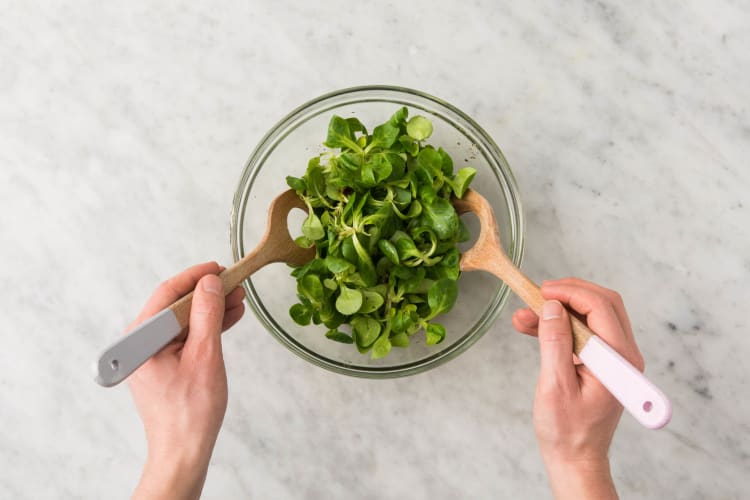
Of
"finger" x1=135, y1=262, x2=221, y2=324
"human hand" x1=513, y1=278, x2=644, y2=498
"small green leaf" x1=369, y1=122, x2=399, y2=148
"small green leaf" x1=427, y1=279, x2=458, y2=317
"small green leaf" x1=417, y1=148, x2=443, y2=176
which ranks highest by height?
"finger" x1=135, y1=262, x2=221, y2=324

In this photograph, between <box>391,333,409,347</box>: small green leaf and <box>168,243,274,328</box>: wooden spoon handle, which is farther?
<box>391,333,409,347</box>: small green leaf

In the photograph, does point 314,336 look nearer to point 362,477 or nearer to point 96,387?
point 362,477

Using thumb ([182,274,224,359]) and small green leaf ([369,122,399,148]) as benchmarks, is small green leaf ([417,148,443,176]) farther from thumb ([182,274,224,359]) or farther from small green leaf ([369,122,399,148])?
thumb ([182,274,224,359])

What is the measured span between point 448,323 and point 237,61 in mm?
631

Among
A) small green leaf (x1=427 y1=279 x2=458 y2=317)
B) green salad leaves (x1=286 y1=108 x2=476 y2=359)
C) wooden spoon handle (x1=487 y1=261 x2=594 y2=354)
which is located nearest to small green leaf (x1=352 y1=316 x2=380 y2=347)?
green salad leaves (x1=286 y1=108 x2=476 y2=359)

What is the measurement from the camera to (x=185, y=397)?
3.02 ft

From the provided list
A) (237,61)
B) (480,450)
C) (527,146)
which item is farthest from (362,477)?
(237,61)

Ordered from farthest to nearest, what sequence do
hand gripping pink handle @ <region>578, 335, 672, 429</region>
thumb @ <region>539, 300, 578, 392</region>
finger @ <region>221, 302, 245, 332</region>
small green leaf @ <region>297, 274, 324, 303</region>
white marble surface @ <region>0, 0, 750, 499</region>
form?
1. white marble surface @ <region>0, 0, 750, 499</region>
2. finger @ <region>221, 302, 245, 332</region>
3. small green leaf @ <region>297, 274, 324, 303</region>
4. thumb @ <region>539, 300, 578, 392</region>
5. hand gripping pink handle @ <region>578, 335, 672, 429</region>

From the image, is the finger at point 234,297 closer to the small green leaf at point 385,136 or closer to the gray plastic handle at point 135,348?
the gray plastic handle at point 135,348

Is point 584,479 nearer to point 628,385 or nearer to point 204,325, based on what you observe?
point 628,385

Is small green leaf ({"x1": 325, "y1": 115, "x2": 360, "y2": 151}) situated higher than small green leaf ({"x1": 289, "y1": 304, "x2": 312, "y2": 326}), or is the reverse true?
small green leaf ({"x1": 325, "y1": 115, "x2": 360, "y2": 151})

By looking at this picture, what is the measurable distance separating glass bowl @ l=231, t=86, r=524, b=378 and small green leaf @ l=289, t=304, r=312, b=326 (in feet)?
0.26

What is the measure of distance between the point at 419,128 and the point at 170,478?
0.65 meters

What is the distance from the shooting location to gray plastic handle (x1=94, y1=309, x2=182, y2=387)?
2.58ft
